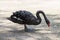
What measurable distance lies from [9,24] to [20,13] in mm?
1103

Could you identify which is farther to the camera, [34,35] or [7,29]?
[7,29]

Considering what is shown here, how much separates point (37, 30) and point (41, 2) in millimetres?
4455

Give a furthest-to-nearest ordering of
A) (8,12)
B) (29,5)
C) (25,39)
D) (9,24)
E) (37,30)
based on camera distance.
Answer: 1. (29,5)
2. (8,12)
3. (9,24)
4. (37,30)
5. (25,39)

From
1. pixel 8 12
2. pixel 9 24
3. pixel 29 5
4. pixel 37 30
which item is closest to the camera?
pixel 37 30

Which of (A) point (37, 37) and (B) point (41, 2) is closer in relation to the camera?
(A) point (37, 37)

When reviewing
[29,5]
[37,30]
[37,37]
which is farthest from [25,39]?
[29,5]

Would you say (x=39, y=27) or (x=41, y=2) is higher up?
(x=41, y=2)

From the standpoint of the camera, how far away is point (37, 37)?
6539 millimetres

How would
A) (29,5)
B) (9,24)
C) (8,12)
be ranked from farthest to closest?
(29,5)
(8,12)
(9,24)

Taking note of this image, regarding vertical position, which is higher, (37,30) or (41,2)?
(41,2)

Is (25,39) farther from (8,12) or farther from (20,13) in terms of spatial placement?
(8,12)

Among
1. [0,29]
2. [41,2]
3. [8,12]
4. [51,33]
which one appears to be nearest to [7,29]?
[0,29]

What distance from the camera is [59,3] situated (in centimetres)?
1116

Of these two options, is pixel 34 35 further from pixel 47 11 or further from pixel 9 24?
pixel 47 11
